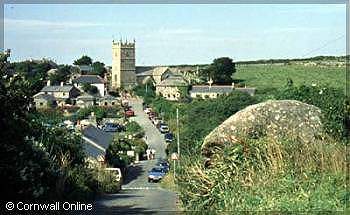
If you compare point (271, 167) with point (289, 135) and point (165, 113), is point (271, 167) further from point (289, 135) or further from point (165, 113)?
point (165, 113)

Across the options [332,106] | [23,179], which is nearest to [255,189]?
[332,106]

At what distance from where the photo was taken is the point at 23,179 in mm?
11188

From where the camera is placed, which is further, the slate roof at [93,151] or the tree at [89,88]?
the tree at [89,88]

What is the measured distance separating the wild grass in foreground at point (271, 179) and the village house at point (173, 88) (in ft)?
272

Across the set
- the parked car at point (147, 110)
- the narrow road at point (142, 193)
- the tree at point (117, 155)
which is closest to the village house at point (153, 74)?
the narrow road at point (142, 193)

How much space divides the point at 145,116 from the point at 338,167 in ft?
237

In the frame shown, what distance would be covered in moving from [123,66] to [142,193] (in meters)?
108

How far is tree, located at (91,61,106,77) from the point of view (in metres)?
133

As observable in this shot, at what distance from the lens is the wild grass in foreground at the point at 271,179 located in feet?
28.1

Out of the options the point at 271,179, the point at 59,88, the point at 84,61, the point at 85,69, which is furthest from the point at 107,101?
the point at 271,179

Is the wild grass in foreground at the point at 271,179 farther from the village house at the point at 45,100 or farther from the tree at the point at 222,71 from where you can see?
the tree at the point at 222,71

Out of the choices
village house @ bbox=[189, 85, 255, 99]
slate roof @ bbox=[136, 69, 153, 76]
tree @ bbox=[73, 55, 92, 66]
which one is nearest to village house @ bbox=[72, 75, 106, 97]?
village house @ bbox=[189, 85, 255, 99]

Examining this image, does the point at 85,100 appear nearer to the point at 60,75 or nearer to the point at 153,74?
the point at 60,75
